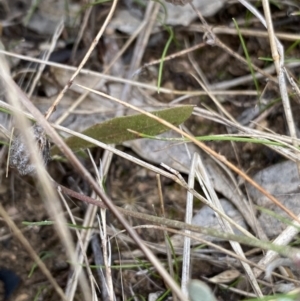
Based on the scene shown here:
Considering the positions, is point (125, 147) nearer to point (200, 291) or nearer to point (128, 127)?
point (128, 127)

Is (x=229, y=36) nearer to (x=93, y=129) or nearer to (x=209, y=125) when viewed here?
(x=209, y=125)

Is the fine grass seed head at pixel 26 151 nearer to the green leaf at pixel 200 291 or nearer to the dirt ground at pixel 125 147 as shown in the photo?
the dirt ground at pixel 125 147

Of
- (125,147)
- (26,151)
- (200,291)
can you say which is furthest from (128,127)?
(200,291)

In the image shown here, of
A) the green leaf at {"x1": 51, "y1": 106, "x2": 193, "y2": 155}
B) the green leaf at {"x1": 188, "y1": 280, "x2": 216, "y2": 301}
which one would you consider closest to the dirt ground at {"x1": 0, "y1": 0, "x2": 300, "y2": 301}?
the green leaf at {"x1": 51, "y1": 106, "x2": 193, "y2": 155}

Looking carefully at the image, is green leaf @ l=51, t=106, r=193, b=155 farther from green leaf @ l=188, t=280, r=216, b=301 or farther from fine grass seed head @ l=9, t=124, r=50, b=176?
green leaf @ l=188, t=280, r=216, b=301

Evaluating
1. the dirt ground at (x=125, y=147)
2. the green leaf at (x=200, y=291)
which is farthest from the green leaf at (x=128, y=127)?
the green leaf at (x=200, y=291)
